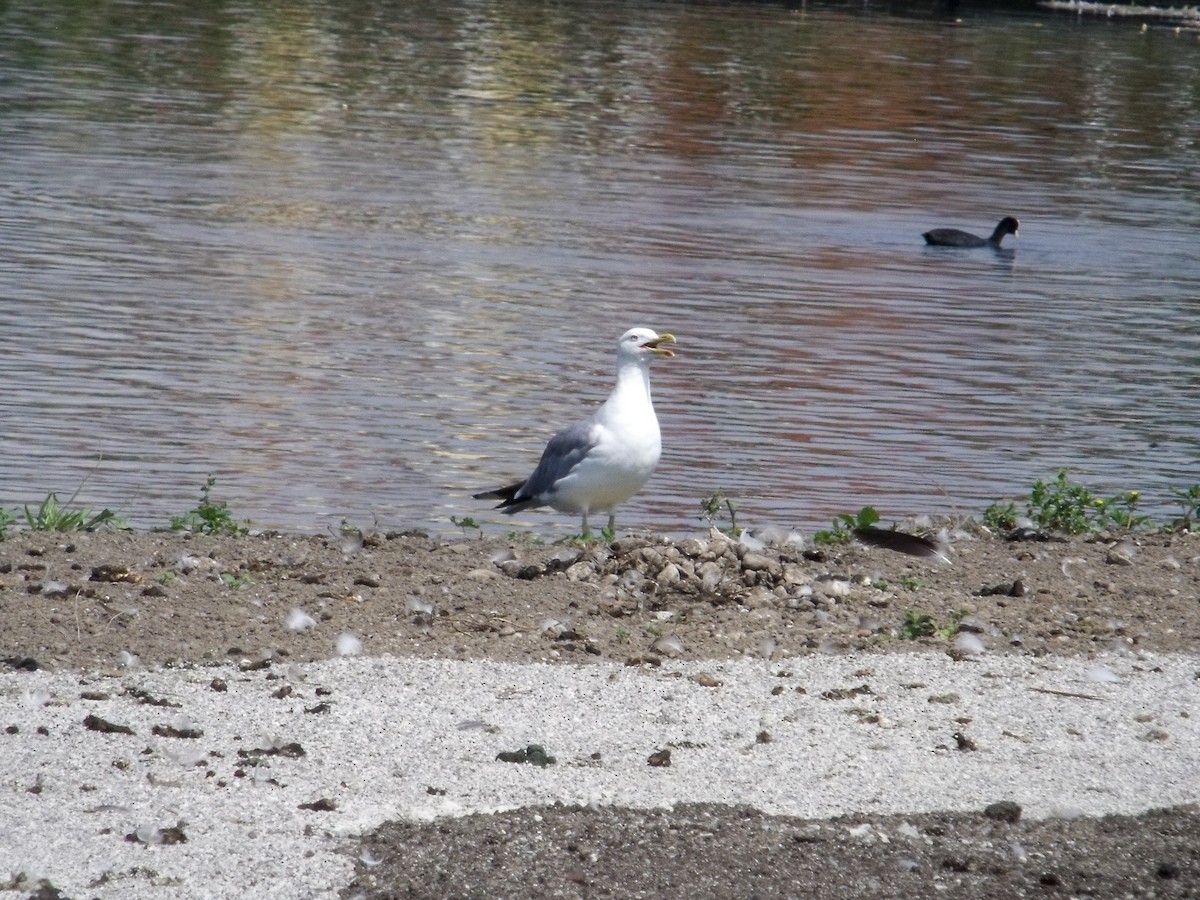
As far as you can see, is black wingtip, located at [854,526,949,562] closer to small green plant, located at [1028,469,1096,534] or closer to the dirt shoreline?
the dirt shoreline

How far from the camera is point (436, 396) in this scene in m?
14.1

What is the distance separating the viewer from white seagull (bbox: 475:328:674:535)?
9453 mm

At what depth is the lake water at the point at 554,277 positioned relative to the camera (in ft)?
40.7

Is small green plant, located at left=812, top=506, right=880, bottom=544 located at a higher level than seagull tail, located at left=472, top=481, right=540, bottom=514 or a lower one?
higher

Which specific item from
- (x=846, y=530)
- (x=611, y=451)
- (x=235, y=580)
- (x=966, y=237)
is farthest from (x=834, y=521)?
(x=966, y=237)

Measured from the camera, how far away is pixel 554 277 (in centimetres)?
1952

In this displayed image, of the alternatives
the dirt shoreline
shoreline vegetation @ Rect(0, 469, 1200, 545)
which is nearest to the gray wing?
shoreline vegetation @ Rect(0, 469, 1200, 545)

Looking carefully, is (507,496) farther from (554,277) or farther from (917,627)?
(554,277)

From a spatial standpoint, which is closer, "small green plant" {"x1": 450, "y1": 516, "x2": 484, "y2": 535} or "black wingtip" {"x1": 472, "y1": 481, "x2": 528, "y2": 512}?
"small green plant" {"x1": 450, "y1": 516, "x2": 484, "y2": 535}

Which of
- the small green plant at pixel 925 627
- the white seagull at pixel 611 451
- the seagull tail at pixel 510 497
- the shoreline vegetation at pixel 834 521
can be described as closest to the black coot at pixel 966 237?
the shoreline vegetation at pixel 834 521

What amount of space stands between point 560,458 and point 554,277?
10.0 meters

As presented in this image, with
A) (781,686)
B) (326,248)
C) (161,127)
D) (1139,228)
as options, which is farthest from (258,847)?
(161,127)

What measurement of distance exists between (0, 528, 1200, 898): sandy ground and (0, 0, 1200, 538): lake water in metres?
2.20

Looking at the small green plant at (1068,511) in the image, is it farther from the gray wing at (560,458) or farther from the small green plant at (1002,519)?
the gray wing at (560,458)
